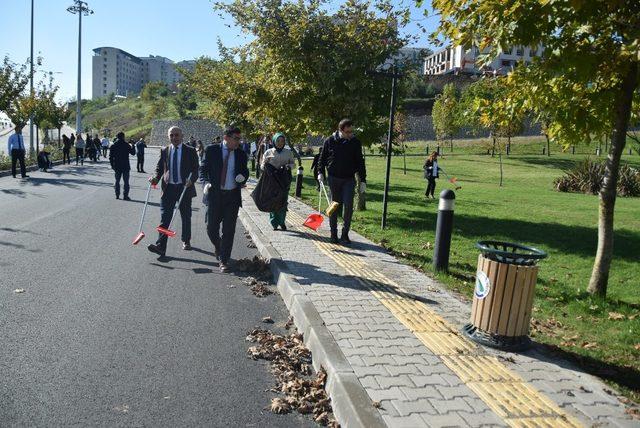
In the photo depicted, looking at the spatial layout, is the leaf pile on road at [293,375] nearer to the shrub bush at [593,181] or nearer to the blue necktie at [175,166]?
the blue necktie at [175,166]

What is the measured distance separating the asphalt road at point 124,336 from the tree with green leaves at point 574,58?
390 cm

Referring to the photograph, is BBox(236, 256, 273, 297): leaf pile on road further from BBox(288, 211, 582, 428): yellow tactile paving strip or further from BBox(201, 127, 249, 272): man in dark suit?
BBox(288, 211, 582, 428): yellow tactile paving strip

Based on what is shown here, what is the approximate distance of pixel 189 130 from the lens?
252ft

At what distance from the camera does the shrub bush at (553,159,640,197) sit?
2155 centimetres

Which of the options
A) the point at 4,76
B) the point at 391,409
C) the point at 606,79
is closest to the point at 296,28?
the point at 606,79

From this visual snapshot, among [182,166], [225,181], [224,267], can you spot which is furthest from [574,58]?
[182,166]

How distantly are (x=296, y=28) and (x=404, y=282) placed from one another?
736cm

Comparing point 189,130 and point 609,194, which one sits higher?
point 609,194

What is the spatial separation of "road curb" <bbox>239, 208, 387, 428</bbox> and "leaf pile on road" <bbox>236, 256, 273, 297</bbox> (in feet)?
0.64

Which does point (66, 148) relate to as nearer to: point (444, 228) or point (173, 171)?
point (173, 171)

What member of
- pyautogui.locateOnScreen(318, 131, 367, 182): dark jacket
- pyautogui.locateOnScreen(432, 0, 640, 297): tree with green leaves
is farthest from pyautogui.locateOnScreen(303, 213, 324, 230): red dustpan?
pyautogui.locateOnScreen(432, 0, 640, 297): tree with green leaves

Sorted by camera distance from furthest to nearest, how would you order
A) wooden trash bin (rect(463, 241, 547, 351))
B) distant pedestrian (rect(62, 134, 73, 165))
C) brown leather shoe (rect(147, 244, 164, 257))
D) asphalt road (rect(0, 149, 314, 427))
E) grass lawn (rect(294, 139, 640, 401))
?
distant pedestrian (rect(62, 134, 73, 165)) → brown leather shoe (rect(147, 244, 164, 257)) → grass lawn (rect(294, 139, 640, 401)) → wooden trash bin (rect(463, 241, 547, 351)) → asphalt road (rect(0, 149, 314, 427))

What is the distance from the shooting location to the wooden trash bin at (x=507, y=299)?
4.64 meters

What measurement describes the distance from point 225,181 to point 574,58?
15.4ft
